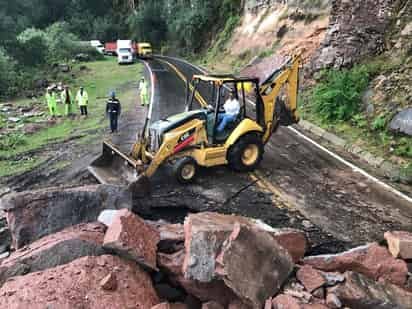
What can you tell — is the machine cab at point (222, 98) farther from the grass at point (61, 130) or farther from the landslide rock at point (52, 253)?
the grass at point (61, 130)

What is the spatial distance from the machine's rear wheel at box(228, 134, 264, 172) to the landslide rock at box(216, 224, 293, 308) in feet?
16.3

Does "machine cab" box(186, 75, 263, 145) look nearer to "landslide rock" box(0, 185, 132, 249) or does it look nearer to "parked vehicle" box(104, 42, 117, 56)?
"landslide rock" box(0, 185, 132, 249)

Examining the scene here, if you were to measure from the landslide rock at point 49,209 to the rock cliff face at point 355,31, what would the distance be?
45.1 ft

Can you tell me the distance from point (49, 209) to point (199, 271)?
10.0 feet

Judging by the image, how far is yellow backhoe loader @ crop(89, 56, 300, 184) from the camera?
938 centimetres

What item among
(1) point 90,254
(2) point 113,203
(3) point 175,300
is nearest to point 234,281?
(3) point 175,300

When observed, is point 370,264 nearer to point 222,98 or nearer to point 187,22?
point 222,98

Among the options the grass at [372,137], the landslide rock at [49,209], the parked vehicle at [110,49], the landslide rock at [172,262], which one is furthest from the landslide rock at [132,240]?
the parked vehicle at [110,49]

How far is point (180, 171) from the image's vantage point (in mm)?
9453

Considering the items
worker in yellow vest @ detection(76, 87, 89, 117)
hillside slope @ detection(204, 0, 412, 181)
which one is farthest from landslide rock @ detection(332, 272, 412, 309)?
worker in yellow vest @ detection(76, 87, 89, 117)

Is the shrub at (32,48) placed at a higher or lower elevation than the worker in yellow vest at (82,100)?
higher

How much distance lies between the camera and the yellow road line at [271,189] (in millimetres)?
8812

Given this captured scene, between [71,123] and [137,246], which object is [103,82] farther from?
[137,246]

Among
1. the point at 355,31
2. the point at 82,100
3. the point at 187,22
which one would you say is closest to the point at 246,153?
the point at 355,31
